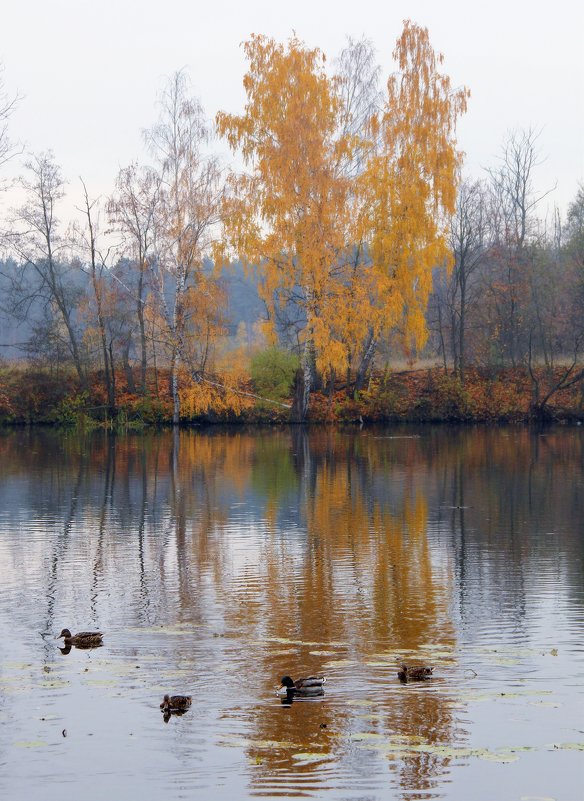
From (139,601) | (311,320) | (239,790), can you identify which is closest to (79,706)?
(239,790)

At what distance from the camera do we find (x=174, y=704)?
791cm

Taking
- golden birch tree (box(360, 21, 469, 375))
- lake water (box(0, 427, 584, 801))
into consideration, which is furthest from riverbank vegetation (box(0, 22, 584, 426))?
lake water (box(0, 427, 584, 801))

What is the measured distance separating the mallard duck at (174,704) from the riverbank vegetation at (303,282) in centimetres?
3502

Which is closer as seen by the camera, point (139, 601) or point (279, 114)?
point (139, 601)

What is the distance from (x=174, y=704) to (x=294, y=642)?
2.22m

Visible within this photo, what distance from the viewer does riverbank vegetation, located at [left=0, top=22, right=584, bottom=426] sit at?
44781 millimetres

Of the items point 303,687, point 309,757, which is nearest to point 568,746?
point 309,757

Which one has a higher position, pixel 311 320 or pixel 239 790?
pixel 311 320

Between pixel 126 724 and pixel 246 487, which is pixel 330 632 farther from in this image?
pixel 246 487

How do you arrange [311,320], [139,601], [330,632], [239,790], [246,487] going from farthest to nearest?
[311,320]
[246,487]
[139,601]
[330,632]
[239,790]

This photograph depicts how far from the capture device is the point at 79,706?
8156 mm

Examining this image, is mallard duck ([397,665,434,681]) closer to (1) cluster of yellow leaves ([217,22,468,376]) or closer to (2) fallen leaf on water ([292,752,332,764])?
(2) fallen leaf on water ([292,752,332,764])

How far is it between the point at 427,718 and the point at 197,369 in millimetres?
39797

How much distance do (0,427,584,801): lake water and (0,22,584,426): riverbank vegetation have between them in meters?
24.0
